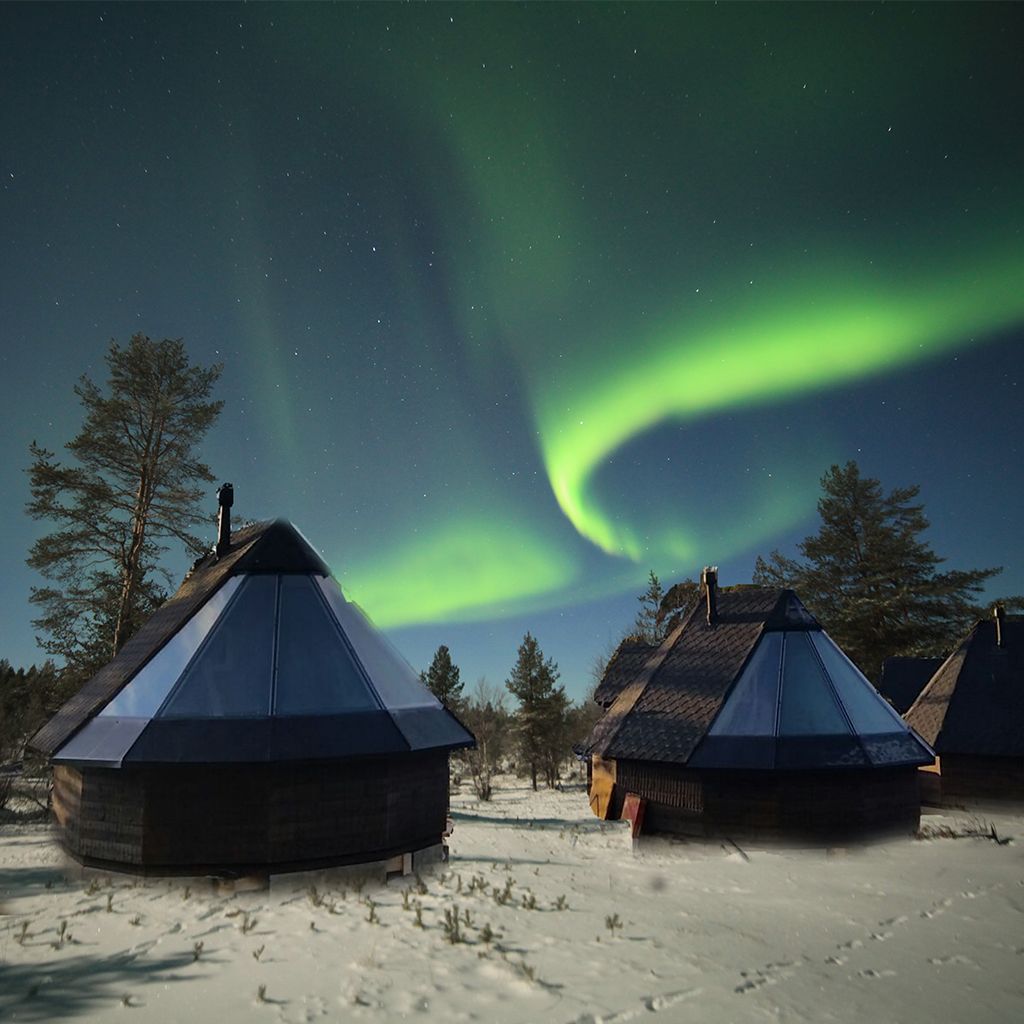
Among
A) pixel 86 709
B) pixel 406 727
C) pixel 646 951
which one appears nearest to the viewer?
pixel 646 951

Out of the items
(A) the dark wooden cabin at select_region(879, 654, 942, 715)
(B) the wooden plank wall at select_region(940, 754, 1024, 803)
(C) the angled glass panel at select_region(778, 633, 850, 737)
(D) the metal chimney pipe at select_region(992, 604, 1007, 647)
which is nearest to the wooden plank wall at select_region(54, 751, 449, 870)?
(C) the angled glass panel at select_region(778, 633, 850, 737)

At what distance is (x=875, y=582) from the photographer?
40.3 metres

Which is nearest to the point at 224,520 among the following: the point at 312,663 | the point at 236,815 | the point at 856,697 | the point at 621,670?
the point at 312,663

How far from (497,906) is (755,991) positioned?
12.9 feet

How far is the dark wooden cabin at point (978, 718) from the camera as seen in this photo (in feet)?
68.8

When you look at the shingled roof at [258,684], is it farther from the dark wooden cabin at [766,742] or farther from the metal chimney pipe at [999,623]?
the metal chimney pipe at [999,623]

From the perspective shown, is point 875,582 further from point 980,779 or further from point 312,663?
point 312,663

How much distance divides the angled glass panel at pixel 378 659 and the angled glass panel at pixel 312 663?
0.23 meters

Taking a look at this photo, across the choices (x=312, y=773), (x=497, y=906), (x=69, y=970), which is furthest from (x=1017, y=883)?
(x=69, y=970)

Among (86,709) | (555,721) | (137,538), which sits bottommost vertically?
(555,721)

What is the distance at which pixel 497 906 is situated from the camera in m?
9.27

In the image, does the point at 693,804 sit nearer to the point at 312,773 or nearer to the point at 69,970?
the point at 312,773

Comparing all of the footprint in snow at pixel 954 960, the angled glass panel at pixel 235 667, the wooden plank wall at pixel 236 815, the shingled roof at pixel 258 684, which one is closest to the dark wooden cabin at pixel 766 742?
the shingled roof at pixel 258 684

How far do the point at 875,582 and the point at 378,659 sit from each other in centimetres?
3727
